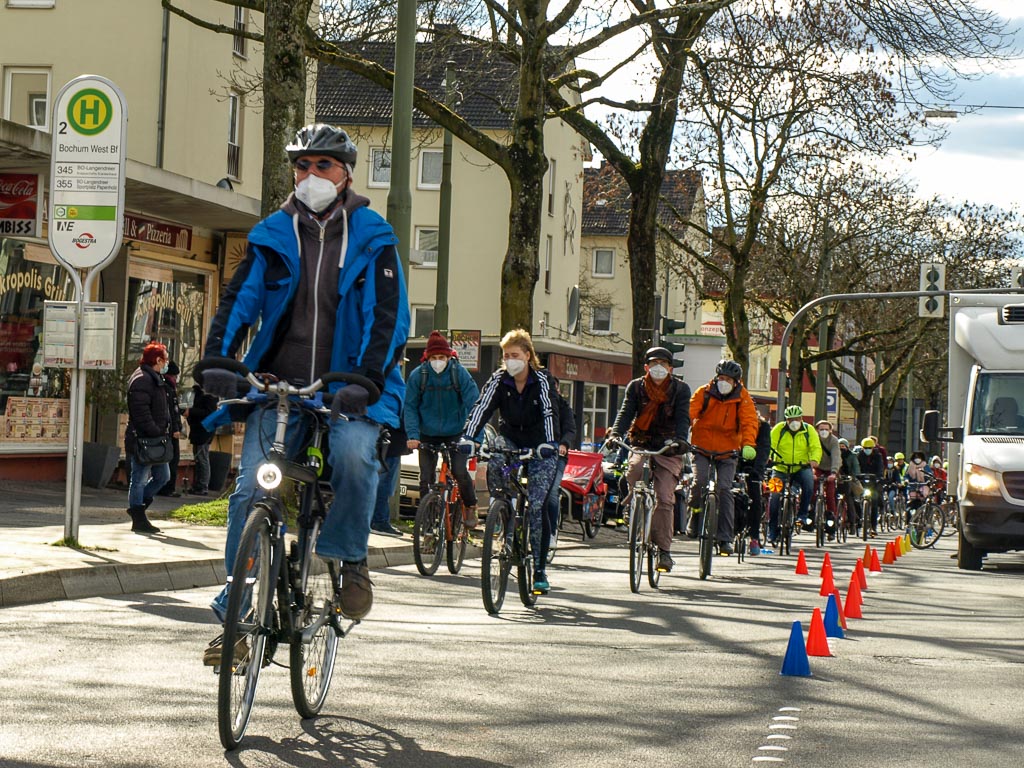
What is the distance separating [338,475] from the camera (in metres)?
6.06

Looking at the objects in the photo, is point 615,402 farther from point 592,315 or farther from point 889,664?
point 889,664

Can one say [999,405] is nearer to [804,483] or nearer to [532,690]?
[804,483]

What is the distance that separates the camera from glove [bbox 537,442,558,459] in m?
11.3

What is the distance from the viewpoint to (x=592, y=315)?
7225 centimetres

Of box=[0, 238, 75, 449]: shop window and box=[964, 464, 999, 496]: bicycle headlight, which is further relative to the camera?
box=[0, 238, 75, 449]: shop window

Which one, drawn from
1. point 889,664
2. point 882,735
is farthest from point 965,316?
point 882,735

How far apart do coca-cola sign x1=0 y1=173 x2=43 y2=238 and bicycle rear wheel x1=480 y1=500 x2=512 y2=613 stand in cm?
1223

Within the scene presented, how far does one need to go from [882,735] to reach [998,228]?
5138 centimetres

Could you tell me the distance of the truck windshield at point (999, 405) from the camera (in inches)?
746

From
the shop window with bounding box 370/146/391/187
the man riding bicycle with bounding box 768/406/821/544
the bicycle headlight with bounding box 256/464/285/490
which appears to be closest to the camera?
the bicycle headlight with bounding box 256/464/285/490

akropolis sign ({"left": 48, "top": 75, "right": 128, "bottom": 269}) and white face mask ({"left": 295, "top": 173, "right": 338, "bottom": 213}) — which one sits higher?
akropolis sign ({"left": 48, "top": 75, "right": 128, "bottom": 269})

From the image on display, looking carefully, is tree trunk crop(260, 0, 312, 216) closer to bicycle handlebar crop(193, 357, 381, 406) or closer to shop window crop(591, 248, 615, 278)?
bicycle handlebar crop(193, 357, 381, 406)

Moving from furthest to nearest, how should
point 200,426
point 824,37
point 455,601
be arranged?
point 824,37
point 455,601
point 200,426

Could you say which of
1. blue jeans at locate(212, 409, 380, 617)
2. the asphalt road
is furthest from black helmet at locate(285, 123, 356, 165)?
the asphalt road
